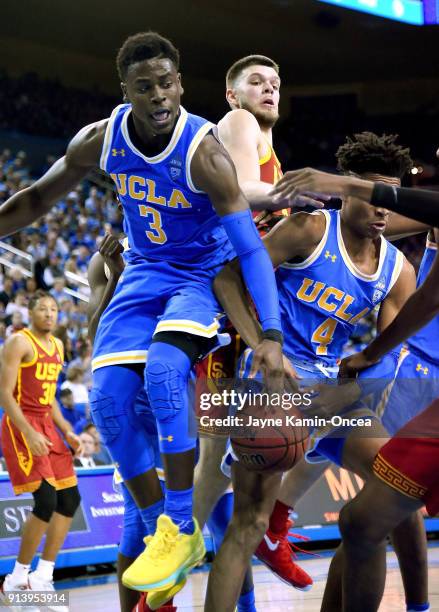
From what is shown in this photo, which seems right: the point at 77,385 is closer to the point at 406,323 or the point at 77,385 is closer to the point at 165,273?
the point at 165,273

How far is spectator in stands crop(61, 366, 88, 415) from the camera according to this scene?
988 centimetres

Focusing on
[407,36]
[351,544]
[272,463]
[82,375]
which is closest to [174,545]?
[272,463]

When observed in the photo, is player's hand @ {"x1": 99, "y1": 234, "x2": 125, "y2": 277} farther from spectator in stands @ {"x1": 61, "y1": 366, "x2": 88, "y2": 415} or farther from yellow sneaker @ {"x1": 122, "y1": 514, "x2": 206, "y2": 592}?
spectator in stands @ {"x1": 61, "y1": 366, "x2": 88, "y2": 415}

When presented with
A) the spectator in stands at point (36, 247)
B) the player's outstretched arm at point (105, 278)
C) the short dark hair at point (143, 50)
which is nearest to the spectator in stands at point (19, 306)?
the spectator in stands at point (36, 247)

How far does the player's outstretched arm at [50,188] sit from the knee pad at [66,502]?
3381mm

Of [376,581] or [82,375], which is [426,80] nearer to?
[82,375]

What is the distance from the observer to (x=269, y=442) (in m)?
3.51

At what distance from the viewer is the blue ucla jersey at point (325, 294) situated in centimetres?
400

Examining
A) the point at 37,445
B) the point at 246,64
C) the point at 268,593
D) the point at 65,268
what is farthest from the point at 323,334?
the point at 65,268

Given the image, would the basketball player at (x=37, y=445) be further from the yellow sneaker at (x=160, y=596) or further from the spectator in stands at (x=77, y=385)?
the yellow sneaker at (x=160, y=596)

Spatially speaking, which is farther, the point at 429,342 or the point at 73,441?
the point at 73,441

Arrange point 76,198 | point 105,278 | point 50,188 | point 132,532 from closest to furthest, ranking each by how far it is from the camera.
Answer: point 50,188
point 132,532
point 105,278
point 76,198

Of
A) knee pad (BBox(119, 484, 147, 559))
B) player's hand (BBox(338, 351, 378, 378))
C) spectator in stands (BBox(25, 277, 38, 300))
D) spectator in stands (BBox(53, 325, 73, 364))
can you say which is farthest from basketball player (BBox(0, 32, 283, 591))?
spectator in stands (BBox(25, 277, 38, 300))

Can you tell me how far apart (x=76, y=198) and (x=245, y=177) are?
1336 cm
